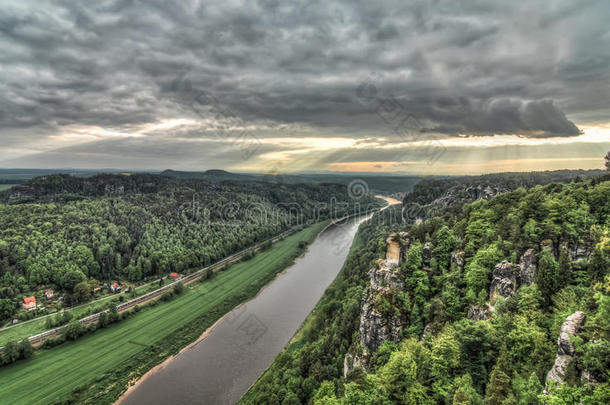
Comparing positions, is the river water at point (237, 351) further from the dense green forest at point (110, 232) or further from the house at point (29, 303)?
the house at point (29, 303)

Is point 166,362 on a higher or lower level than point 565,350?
lower

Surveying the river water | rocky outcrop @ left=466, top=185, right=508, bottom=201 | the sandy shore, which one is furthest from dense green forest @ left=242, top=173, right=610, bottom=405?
rocky outcrop @ left=466, top=185, right=508, bottom=201

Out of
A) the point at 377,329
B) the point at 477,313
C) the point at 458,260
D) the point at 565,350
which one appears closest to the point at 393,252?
the point at 458,260

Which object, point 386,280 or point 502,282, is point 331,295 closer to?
point 386,280

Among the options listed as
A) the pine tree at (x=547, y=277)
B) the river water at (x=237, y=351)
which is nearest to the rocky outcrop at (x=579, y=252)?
the pine tree at (x=547, y=277)

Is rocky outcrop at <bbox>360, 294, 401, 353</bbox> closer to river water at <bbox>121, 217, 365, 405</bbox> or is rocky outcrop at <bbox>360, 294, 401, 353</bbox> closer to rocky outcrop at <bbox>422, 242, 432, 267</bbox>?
rocky outcrop at <bbox>422, 242, 432, 267</bbox>

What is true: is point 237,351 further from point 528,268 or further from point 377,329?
point 528,268
